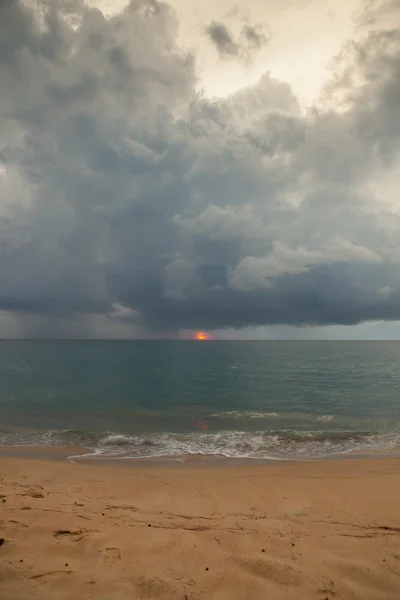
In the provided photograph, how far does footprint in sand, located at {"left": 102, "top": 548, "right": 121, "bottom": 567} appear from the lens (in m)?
6.66

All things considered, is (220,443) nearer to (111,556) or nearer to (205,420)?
(205,420)

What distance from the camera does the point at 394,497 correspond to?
36.1 feet

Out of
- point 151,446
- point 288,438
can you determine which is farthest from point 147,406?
point 288,438

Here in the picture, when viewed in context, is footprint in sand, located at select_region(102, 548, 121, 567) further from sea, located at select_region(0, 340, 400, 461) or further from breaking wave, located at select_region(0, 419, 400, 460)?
breaking wave, located at select_region(0, 419, 400, 460)

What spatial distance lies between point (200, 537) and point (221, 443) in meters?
12.5

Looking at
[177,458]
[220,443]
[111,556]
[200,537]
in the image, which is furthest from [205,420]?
[111,556]

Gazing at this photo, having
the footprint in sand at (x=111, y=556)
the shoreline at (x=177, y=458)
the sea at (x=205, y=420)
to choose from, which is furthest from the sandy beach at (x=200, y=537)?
the sea at (x=205, y=420)

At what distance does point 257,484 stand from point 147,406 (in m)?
22.8

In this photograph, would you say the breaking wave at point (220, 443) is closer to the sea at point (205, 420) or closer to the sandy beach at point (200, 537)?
the sea at point (205, 420)

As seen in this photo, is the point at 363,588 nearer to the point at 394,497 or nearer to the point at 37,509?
the point at 394,497

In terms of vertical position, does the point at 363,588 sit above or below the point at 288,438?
above

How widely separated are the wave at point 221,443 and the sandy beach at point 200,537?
449 centimetres

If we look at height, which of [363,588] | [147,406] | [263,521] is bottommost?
[147,406]

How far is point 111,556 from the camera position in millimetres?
Answer: 6867
